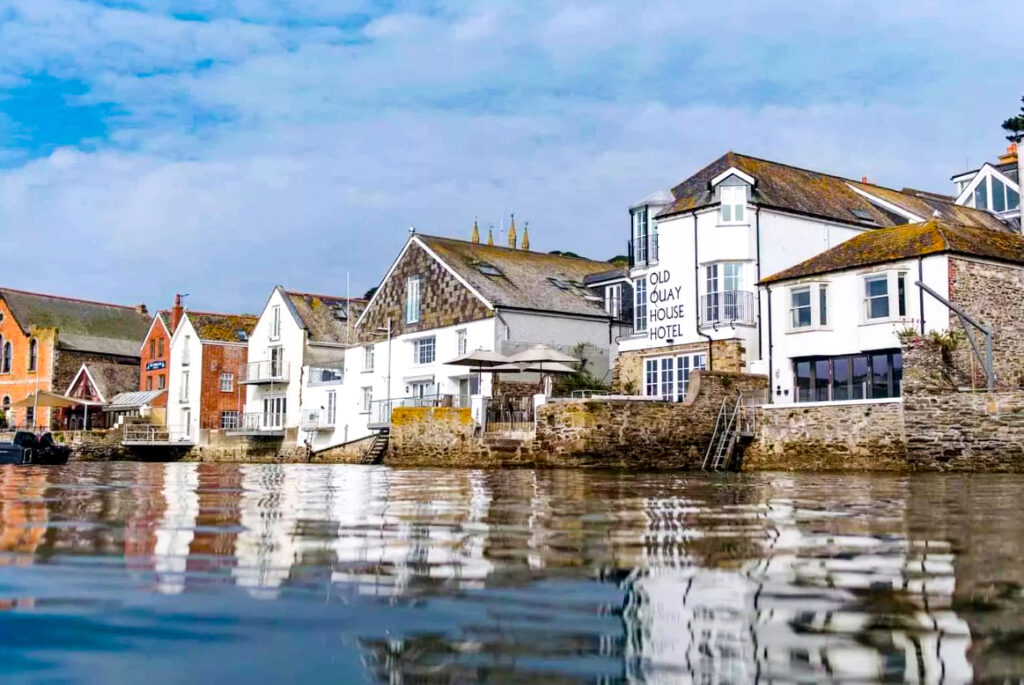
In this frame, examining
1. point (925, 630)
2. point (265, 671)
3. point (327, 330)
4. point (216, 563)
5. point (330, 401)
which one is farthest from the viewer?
point (327, 330)

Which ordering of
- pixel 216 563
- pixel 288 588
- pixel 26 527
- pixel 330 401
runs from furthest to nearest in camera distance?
pixel 330 401 → pixel 26 527 → pixel 216 563 → pixel 288 588

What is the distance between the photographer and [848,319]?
32.6 m

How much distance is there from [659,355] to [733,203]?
5777 mm

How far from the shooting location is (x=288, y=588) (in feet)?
15.4

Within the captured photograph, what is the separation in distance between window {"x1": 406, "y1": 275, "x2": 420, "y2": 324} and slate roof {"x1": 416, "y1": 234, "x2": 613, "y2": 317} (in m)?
1.85

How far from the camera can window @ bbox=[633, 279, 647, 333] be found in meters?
39.5

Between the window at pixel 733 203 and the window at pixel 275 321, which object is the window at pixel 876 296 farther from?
the window at pixel 275 321

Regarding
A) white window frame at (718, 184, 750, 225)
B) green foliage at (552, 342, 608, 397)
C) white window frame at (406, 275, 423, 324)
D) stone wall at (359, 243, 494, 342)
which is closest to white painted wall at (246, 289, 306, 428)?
→ stone wall at (359, 243, 494, 342)

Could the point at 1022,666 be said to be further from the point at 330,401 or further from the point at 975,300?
the point at 330,401

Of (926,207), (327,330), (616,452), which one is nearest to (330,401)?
(327,330)

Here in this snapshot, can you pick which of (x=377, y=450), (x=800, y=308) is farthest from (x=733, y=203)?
(x=377, y=450)

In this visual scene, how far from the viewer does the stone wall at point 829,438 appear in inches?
1098

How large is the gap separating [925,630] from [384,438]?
4010cm

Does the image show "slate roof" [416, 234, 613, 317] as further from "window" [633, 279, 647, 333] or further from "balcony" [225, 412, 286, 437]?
"balcony" [225, 412, 286, 437]
